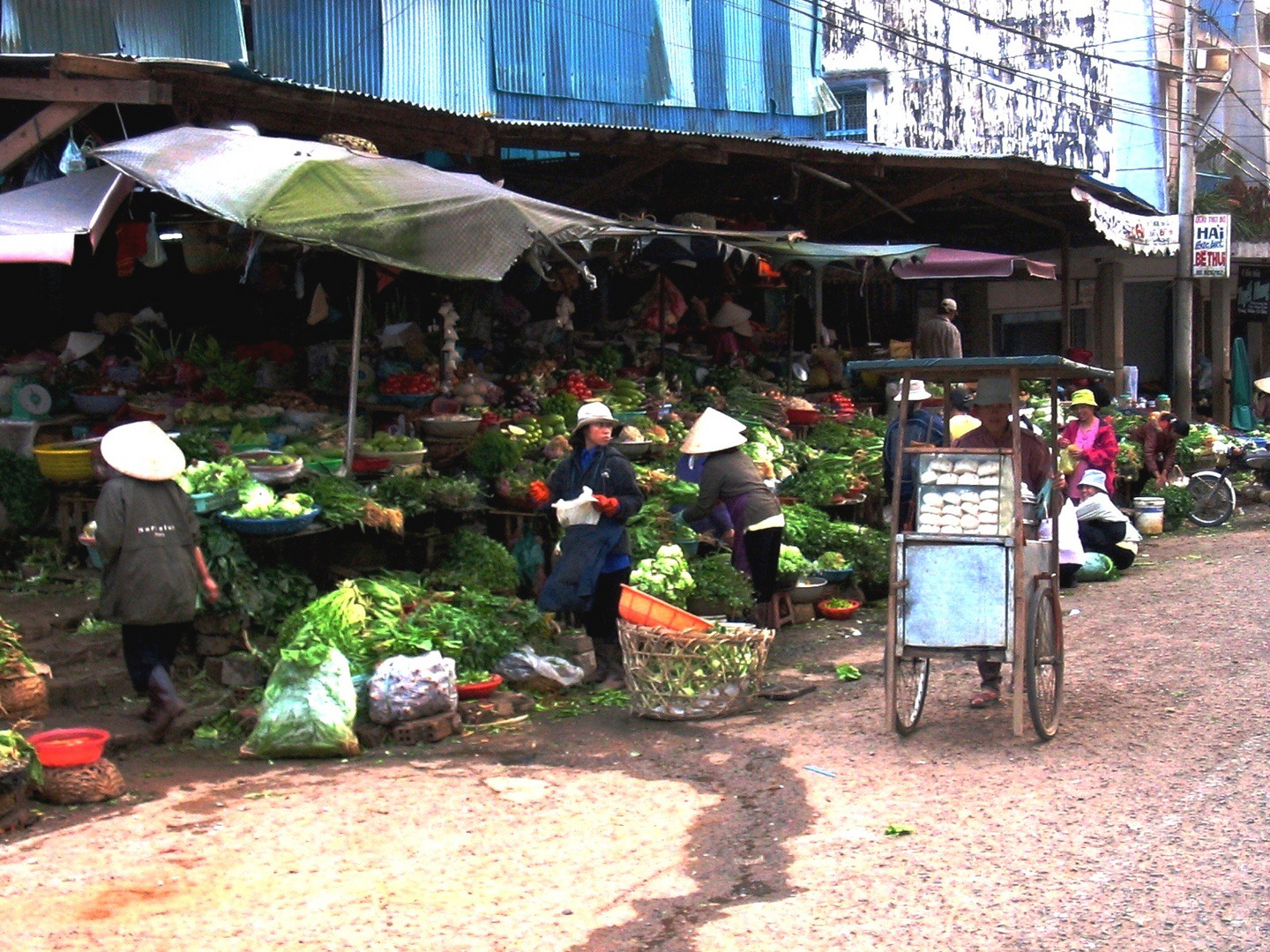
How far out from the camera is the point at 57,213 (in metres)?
8.81

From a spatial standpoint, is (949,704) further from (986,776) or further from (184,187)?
(184,187)

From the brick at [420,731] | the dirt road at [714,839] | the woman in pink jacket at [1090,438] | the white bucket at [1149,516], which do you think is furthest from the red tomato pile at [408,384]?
the white bucket at [1149,516]

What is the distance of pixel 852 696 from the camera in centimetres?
843

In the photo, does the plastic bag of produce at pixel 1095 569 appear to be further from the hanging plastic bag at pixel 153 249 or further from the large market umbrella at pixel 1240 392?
the large market umbrella at pixel 1240 392

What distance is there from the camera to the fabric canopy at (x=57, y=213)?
8273 mm

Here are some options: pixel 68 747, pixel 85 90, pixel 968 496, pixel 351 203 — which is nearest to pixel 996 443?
pixel 968 496

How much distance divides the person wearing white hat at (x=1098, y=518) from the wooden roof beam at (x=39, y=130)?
8.55m

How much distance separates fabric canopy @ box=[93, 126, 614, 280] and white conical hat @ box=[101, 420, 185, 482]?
5.18ft

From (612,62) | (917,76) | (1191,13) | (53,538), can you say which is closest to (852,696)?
(53,538)

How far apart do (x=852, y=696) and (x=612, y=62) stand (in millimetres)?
8772

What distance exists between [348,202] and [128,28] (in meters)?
3.03

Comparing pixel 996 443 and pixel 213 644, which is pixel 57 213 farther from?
pixel 996 443

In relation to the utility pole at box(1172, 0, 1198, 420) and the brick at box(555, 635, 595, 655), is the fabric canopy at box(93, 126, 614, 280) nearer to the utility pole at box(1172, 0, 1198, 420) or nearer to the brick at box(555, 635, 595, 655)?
the brick at box(555, 635, 595, 655)

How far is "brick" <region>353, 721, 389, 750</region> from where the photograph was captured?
7.45 meters
